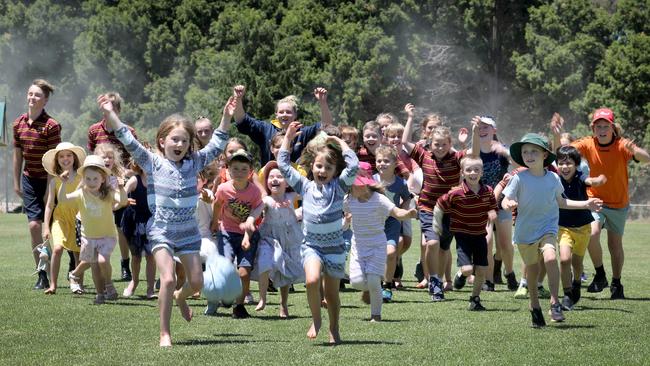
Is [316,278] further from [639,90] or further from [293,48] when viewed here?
[293,48]

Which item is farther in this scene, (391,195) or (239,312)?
(391,195)

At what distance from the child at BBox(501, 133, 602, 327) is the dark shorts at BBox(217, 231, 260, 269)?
274cm

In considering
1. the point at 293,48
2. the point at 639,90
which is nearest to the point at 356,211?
the point at 639,90

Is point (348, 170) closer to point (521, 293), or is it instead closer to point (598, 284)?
point (521, 293)

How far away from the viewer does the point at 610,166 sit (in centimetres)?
1274

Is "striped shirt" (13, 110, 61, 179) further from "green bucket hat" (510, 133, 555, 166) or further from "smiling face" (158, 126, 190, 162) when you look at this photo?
"green bucket hat" (510, 133, 555, 166)

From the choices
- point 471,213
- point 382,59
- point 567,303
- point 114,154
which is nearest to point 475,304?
point 567,303

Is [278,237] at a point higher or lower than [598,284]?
higher

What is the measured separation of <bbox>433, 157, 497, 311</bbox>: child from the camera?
1173 cm

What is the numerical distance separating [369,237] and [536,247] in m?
1.53

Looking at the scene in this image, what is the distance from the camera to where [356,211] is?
34.2 feet

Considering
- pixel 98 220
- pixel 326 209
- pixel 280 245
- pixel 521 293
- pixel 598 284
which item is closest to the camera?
pixel 326 209

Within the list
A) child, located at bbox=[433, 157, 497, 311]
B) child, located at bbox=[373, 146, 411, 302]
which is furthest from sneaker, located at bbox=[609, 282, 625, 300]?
child, located at bbox=[373, 146, 411, 302]

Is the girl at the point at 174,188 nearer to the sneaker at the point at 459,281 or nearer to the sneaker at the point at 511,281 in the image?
the sneaker at the point at 459,281
